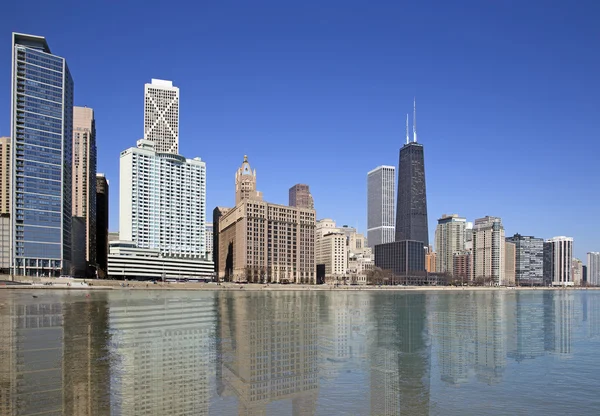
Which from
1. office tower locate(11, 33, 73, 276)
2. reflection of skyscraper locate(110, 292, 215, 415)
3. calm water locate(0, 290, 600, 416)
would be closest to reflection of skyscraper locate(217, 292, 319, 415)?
calm water locate(0, 290, 600, 416)

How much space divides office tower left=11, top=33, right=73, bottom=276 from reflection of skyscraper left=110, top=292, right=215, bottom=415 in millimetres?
155697

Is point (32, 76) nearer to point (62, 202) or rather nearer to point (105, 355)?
point (62, 202)

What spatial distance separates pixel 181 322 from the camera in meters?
58.8

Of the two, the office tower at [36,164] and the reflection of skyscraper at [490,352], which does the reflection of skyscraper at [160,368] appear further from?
the office tower at [36,164]

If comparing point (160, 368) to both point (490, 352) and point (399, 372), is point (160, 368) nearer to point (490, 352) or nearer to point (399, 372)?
point (399, 372)

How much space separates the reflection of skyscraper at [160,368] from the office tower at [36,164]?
156 meters

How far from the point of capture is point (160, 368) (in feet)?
103

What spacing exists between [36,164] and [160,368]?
188003mm

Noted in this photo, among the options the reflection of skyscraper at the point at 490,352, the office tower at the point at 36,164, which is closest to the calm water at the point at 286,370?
the reflection of skyscraper at the point at 490,352

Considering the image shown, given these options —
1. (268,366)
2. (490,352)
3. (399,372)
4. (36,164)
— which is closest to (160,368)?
(268,366)

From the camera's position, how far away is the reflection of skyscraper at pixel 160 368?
23.2 meters

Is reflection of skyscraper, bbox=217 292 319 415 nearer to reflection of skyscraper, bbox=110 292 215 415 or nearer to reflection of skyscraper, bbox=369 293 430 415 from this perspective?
reflection of skyscraper, bbox=110 292 215 415

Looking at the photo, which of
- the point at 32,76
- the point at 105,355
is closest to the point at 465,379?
the point at 105,355

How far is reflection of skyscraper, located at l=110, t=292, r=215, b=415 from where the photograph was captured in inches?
914
